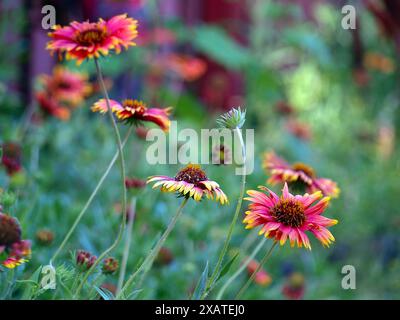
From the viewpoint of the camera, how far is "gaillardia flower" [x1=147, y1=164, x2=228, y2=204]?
679mm

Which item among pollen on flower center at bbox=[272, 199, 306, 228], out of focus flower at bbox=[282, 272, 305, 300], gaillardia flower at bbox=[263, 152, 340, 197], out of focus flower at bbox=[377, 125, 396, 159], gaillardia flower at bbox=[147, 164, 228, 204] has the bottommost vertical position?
out of focus flower at bbox=[282, 272, 305, 300]

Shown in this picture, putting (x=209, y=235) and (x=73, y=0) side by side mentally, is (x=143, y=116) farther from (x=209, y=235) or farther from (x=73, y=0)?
(x=73, y=0)

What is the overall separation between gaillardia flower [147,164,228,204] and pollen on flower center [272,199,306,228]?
7 cm

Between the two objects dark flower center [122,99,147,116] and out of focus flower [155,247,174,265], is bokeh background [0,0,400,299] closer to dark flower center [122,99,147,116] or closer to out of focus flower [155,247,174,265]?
out of focus flower [155,247,174,265]

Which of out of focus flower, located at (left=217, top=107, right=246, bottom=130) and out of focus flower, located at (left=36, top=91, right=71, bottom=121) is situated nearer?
out of focus flower, located at (left=217, top=107, right=246, bottom=130)

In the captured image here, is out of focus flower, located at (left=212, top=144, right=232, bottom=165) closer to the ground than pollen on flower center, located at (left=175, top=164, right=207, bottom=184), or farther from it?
farther from it

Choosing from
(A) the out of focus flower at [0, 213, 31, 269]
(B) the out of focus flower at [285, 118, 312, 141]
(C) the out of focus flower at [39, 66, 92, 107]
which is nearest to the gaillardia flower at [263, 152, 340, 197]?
(A) the out of focus flower at [0, 213, 31, 269]

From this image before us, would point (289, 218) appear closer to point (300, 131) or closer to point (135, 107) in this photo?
point (135, 107)

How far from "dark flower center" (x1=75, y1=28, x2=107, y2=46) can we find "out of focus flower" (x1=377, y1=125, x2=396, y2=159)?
205 cm

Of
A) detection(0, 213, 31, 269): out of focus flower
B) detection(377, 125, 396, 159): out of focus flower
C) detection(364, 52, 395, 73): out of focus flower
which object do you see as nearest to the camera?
detection(0, 213, 31, 269): out of focus flower

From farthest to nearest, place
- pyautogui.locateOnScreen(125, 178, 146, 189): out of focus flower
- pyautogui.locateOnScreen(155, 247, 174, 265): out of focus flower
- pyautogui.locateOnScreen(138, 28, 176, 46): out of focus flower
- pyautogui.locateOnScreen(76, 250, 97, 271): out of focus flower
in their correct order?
pyautogui.locateOnScreen(138, 28, 176, 46): out of focus flower
pyautogui.locateOnScreen(155, 247, 174, 265): out of focus flower
pyautogui.locateOnScreen(125, 178, 146, 189): out of focus flower
pyautogui.locateOnScreen(76, 250, 97, 271): out of focus flower

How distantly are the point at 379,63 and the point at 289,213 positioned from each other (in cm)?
206

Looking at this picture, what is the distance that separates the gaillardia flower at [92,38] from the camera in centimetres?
77
